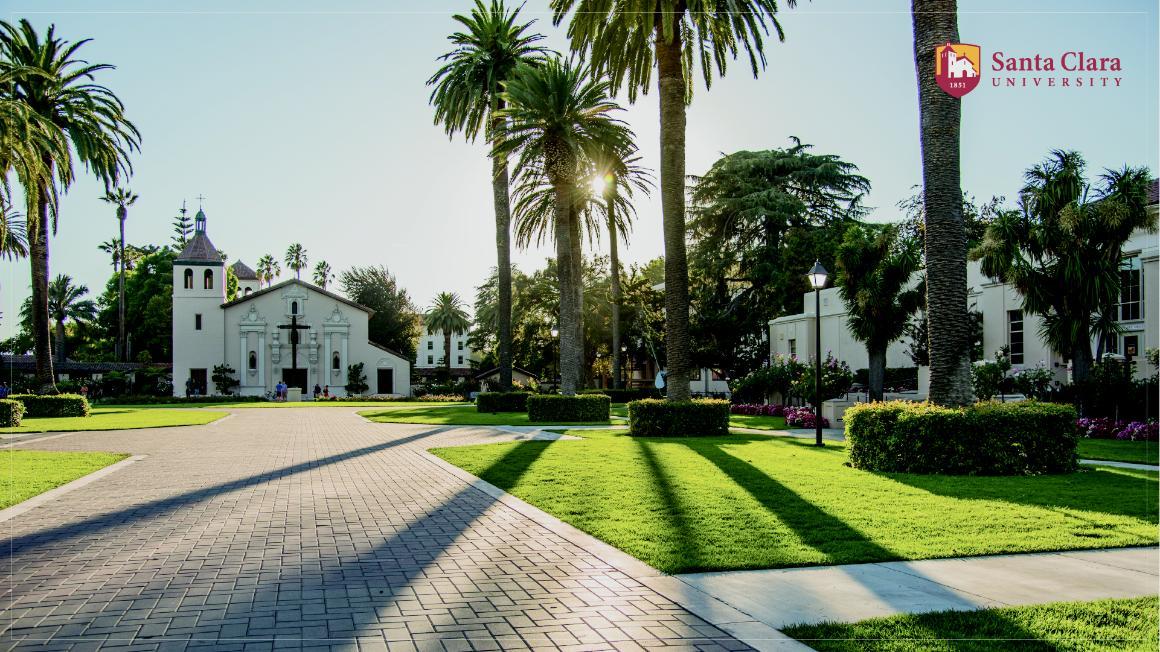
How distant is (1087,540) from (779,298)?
127ft

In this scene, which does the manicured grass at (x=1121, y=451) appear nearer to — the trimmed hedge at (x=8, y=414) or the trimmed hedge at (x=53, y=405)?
the trimmed hedge at (x=8, y=414)

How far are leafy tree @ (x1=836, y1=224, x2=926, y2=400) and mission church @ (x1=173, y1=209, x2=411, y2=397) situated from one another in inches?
1824

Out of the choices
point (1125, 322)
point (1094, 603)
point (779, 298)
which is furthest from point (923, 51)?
point (779, 298)

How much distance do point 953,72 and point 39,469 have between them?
15631 mm

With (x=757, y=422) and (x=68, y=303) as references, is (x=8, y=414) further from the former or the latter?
(x=68, y=303)

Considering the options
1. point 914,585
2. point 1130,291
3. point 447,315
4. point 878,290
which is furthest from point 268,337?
point 914,585

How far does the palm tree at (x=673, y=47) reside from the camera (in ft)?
66.5

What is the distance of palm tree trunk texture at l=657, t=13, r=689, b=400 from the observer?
2044cm

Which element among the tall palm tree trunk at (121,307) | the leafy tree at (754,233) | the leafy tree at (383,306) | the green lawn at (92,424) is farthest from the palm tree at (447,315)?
the green lawn at (92,424)

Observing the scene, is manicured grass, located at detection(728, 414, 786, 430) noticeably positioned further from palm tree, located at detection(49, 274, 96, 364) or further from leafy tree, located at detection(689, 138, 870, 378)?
palm tree, located at detection(49, 274, 96, 364)

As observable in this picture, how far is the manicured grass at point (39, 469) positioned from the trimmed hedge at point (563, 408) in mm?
13804

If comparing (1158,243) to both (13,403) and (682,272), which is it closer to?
(682,272)

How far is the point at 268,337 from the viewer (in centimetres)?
6794

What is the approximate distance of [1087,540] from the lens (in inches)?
286
